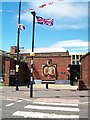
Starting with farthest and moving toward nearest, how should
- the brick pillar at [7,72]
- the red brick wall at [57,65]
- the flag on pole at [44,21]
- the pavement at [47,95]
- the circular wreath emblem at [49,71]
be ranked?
1. the circular wreath emblem at [49,71]
2. the red brick wall at [57,65]
3. the brick pillar at [7,72]
4. the flag on pole at [44,21]
5. the pavement at [47,95]

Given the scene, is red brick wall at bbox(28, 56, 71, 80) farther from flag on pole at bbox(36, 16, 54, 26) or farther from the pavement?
flag on pole at bbox(36, 16, 54, 26)

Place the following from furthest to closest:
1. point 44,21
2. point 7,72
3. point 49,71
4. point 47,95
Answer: point 49,71, point 7,72, point 44,21, point 47,95

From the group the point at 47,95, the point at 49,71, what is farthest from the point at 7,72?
the point at 47,95

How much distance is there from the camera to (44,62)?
160 feet

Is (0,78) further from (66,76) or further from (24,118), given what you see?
(24,118)

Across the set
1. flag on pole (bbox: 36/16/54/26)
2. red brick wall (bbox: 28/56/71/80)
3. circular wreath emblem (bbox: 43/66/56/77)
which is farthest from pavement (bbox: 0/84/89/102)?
circular wreath emblem (bbox: 43/66/56/77)

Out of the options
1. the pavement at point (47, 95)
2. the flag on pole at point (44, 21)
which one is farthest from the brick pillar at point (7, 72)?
the flag on pole at point (44, 21)

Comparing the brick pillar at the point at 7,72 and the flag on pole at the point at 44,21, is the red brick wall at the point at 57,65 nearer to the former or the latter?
the brick pillar at the point at 7,72

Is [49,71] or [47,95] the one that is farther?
[49,71]

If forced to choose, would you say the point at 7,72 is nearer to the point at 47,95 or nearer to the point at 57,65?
the point at 57,65

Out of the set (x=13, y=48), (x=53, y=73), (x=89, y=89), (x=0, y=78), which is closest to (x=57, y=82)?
(x=53, y=73)

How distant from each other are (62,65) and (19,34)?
22.3 meters

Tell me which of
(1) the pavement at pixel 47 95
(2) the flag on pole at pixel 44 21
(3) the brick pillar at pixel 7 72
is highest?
(2) the flag on pole at pixel 44 21

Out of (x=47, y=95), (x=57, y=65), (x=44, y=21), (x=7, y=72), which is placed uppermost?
(x=44, y=21)
